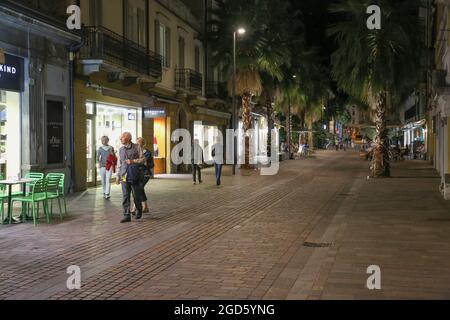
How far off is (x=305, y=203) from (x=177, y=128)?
43.7ft

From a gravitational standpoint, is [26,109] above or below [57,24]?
below

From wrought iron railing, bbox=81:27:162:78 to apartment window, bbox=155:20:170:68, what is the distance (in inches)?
36.8

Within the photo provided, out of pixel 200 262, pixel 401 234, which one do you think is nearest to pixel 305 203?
pixel 401 234

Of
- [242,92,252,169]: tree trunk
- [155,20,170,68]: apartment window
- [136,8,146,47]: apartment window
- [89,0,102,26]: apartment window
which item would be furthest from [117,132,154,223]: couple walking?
[242,92,252,169]: tree trunk

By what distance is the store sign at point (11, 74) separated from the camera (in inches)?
553

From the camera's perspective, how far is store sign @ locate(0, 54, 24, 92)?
14.0m

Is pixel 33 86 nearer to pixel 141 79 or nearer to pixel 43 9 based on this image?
pixel 43 9

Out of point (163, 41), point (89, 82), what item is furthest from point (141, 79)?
point (163, 41)

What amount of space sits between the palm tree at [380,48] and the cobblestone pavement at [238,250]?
7.69 metres

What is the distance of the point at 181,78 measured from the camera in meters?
26.9

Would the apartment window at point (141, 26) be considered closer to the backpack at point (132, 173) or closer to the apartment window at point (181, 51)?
the apartment window at point (181, 51)

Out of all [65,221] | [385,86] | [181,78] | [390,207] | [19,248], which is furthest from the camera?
[181,78]
